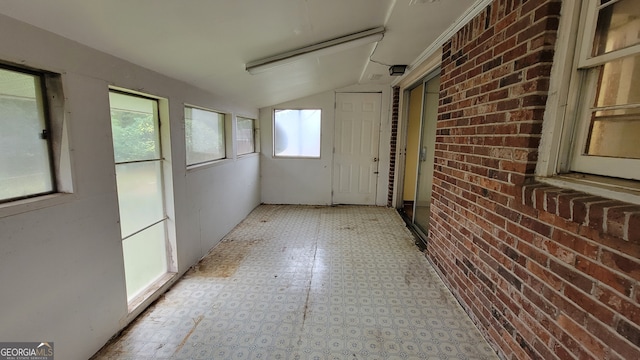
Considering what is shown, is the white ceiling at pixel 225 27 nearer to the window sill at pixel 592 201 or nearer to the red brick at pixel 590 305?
the window sill at pixel 592 201

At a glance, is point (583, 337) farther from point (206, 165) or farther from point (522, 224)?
point (206, 165)

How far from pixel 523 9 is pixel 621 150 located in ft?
2.94

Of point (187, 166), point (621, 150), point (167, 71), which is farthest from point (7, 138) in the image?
point (621, 150)

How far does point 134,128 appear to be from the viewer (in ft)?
6.66

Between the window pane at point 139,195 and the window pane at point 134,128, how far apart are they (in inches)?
3.4

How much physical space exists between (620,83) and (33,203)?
2.75 m

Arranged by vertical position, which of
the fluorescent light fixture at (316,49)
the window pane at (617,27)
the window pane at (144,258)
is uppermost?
the fluorescent light fixture at (316,49)

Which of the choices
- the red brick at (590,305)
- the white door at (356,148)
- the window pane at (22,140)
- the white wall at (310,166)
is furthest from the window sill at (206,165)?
the red brick at (590,305)

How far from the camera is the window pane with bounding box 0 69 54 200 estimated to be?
3.97 feet

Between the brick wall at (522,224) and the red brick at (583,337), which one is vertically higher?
the brick wall at (522,224)

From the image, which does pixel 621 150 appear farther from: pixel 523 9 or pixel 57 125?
pixel 57 125

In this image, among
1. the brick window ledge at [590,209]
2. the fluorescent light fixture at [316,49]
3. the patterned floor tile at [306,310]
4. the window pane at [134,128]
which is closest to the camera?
the brick window ledge at [590,209]

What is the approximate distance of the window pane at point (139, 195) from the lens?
1.90m

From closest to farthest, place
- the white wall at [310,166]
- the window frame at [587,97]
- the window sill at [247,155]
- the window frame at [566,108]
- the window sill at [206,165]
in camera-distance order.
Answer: the window frame at [587,97], the window frame at [566,108], the window sill at [206,165], the window sill at [247,155], the white wall at [310,166]
